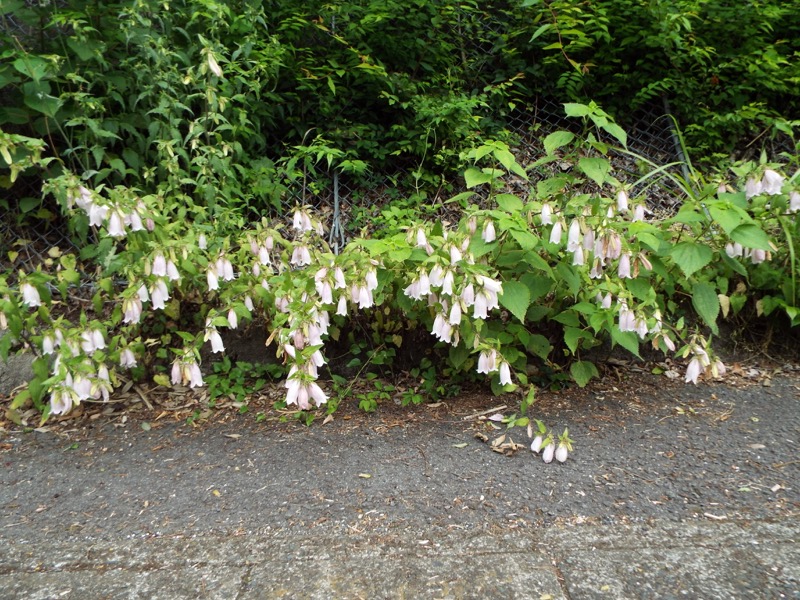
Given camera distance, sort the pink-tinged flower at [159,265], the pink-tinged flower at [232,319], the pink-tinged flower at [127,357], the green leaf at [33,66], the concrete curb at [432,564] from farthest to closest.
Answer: the green leaf at [33,66], the pink-tinged flower at [127,357], the pink-tinged flower at [232,319], the pink-tinged flower at [159,265], the concrete curb at [432,564]

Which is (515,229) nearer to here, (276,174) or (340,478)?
(340,478)

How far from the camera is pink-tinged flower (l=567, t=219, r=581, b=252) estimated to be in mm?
2484

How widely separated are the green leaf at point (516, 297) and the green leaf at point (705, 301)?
85 centimetres

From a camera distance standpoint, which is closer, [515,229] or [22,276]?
[515,229]

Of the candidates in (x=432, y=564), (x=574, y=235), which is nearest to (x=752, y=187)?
(x=574, y=235)

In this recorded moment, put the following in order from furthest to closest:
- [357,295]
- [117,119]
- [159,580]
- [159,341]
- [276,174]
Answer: [276,174] < [117,119] < [159,341] < [357,295] < [159,580]

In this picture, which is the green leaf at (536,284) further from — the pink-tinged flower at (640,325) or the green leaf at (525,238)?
the pink-tinged flower at (640,325)

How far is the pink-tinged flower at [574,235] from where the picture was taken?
2.48 meters

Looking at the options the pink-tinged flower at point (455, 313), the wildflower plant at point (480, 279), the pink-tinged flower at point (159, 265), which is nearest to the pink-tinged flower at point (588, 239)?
A: the wildflower plant at point (480, 279)

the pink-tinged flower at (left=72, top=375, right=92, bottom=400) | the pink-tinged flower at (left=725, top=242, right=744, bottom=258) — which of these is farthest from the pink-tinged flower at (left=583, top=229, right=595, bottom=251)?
the pink-tinged flower at (left=72, top=375, right=92, bottom=400)

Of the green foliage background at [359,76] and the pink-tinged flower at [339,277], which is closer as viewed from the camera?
the pink-tinged flower at [339,277]

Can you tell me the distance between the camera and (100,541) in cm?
210

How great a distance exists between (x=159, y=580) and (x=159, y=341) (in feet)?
5.34

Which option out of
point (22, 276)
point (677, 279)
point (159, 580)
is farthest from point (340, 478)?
point (677, 279)
